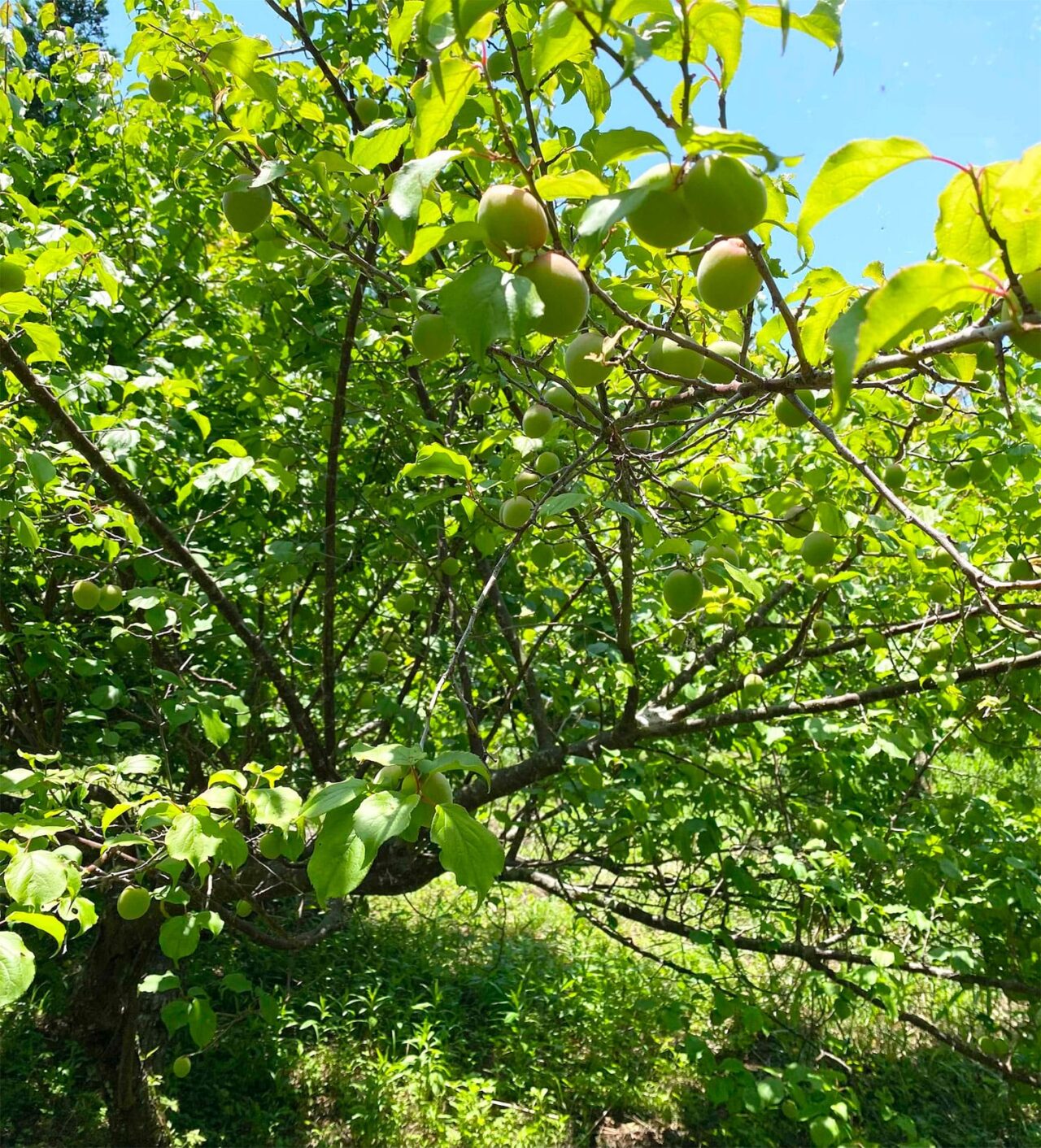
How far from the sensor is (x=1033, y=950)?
318 cm

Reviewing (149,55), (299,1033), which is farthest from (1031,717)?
(299,1033)

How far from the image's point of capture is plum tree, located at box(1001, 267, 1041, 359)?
2.23 ft

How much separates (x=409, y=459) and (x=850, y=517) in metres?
1.53

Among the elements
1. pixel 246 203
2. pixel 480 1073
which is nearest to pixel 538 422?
pixel 246 203

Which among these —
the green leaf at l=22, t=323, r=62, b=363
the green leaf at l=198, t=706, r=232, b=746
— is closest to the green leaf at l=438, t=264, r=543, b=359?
the green leaf at l=22, t=323, r=62, b=363

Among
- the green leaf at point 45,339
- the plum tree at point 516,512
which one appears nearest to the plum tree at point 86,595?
the green leaf at point 45,339

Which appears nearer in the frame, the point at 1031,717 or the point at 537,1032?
the point at 1031,717

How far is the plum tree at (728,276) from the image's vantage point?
0.98 metres

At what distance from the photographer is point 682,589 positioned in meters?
1.73

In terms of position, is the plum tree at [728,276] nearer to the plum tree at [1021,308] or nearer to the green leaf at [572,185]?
the green leaf at [572,185]

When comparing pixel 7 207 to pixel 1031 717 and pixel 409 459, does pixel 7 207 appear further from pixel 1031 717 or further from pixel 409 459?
pixel 1031 717

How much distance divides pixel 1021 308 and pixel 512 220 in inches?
19.9

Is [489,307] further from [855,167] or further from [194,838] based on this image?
[194,838]

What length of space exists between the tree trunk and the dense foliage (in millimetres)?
25
